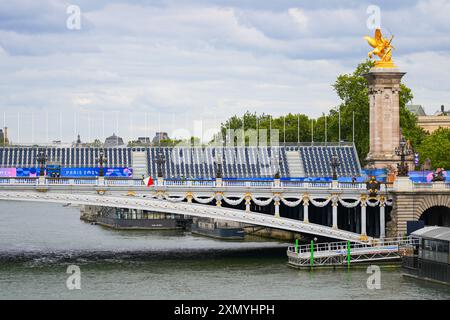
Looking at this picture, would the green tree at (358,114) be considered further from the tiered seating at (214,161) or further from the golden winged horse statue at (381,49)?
the golden winged horse statue at (381,49)

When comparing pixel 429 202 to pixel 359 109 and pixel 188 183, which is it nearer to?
pixel 188 183

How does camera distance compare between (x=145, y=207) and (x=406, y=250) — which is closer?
(x=406, y=250)

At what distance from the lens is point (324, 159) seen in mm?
123375

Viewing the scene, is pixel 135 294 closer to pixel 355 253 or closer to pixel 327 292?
pixel 327 292

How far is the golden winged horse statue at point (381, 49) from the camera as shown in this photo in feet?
359

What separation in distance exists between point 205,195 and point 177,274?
11397 millimetres

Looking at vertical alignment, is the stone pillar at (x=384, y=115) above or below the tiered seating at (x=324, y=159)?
above

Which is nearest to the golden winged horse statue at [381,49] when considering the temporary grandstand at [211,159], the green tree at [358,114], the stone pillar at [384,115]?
the stone pillar at [384,115]

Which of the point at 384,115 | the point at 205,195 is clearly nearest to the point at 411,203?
the point at 384,115

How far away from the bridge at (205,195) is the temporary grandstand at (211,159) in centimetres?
2274
